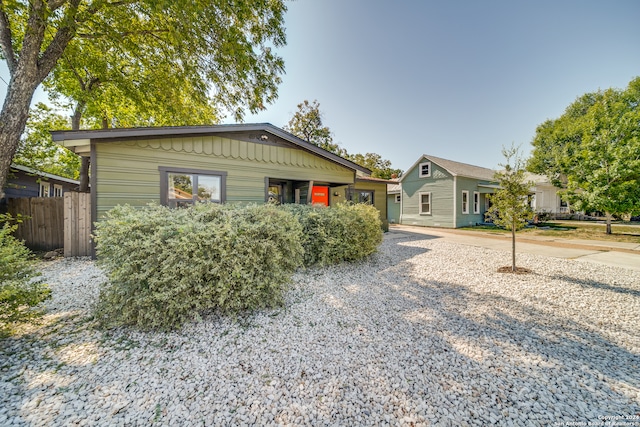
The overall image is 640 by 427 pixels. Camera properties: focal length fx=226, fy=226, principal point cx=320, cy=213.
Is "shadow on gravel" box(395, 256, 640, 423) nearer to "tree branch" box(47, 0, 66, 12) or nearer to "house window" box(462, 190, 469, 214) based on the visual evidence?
"tree branch" box(47, 0, 66, 12)

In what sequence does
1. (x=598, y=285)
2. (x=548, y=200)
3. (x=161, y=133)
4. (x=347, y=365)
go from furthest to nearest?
(x=548, y=200), (x=161, y=133), (x=598, y=285), (x=347, y=365)

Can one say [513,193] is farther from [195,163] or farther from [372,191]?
[195,163]

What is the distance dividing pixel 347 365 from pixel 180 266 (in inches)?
86.7

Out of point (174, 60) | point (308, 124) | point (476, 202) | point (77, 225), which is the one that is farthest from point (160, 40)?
point (476, 202)

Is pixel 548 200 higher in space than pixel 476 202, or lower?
higher

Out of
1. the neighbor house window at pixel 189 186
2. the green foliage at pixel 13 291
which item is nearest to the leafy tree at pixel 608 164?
the neighbor house window at pixel 189 186

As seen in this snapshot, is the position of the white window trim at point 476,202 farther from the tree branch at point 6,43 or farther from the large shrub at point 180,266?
the tree branch at point 6,43

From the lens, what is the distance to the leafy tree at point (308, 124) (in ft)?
68.1

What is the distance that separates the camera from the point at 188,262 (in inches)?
111

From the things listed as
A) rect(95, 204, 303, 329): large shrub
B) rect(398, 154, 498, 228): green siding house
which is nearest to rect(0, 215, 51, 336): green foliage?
rect(95, 204, 303, 329): large shrub

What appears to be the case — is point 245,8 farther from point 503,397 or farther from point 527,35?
point 527,35

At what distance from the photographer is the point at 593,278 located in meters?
4.86

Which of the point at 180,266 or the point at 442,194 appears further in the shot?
the point at 442,194

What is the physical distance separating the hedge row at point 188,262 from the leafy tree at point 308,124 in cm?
1858
